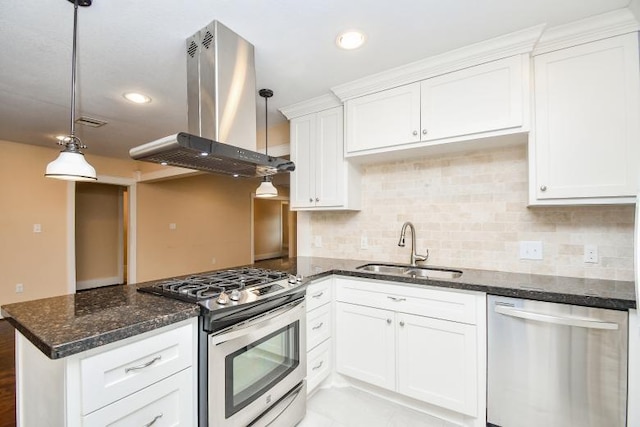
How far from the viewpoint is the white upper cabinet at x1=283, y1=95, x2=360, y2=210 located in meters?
2.55

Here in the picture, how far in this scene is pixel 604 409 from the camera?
55.4 inches

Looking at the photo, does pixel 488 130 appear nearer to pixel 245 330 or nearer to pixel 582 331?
pixel 582 331

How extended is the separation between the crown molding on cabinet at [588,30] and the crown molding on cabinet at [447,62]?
12 cm

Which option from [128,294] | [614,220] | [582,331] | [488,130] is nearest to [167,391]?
[128,294]

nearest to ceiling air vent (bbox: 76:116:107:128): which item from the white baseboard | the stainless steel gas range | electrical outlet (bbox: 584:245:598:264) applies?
the stainless steel gas range

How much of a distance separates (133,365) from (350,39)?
196cm

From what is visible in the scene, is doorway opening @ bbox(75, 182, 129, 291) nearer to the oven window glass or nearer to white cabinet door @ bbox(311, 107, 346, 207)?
white cabinet door @ bbox(311, 107, 346, 207)

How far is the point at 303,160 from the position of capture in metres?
2.74

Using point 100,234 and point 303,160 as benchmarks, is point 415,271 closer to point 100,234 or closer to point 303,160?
point 303,160

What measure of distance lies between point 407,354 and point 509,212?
1233 millimetres

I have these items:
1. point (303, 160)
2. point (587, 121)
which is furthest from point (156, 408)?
point (587, 121)

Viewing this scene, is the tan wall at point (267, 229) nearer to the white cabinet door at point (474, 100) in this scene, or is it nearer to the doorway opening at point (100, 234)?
the doorway opening at point (100, 234)

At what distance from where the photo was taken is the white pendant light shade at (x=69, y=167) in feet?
4.47

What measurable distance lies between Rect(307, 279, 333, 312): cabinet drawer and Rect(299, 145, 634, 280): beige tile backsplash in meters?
0.67
